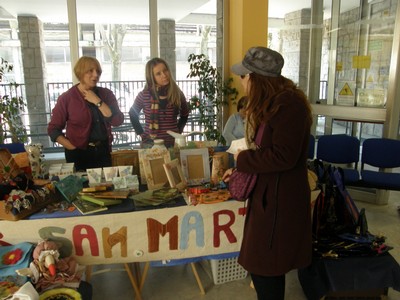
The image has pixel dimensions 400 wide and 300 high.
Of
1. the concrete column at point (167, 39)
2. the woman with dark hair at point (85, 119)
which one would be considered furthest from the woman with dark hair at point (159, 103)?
the concrete column at point (167, 39)

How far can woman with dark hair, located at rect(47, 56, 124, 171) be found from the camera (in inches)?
94.6

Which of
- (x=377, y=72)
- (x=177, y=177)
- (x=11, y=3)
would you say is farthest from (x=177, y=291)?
(x=11, y=3)

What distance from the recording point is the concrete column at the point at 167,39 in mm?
4379

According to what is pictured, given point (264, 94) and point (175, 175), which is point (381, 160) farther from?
point (264, 94)

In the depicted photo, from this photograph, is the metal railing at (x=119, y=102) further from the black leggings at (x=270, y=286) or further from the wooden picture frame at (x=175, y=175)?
the black leggings at (x=270, y=286)

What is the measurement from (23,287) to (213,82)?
324cm

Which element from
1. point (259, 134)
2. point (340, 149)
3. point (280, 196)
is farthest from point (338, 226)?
point (340, 149)

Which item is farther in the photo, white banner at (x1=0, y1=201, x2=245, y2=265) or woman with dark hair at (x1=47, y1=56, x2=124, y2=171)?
woman with dark hair at (x1=47, y1=56, x2=124, y2=171)

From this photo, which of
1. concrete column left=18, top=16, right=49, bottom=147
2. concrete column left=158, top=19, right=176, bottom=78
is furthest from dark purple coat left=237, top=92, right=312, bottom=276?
concrete column left=18, top=16, right=49, bottom=147

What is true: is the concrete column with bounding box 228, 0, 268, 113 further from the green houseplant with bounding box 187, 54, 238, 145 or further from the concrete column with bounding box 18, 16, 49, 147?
the concrete column with bounding box 18, 16, 49, 147

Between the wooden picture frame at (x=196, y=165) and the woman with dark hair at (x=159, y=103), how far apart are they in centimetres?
52

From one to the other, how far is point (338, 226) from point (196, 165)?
998mm

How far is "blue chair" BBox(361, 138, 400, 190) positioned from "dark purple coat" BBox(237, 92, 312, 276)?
6.38 ft

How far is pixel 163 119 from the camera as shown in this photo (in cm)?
282
